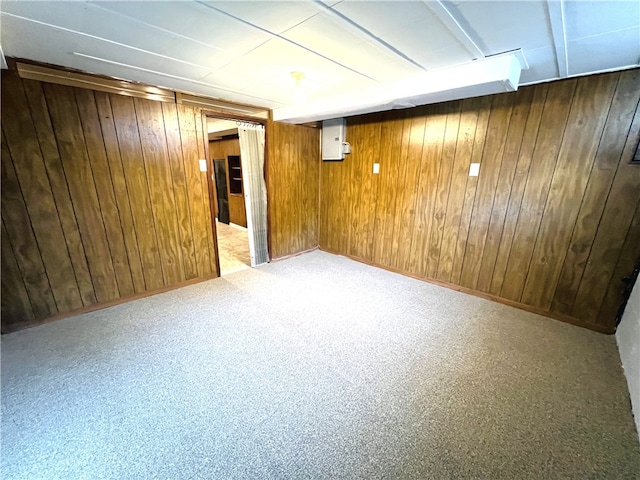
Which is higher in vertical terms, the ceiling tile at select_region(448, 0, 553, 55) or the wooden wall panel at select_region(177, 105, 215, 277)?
the ceiling tile at select_region(448, 0, 553, 55)

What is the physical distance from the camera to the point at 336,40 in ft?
5.31

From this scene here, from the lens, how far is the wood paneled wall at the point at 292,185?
3.76m

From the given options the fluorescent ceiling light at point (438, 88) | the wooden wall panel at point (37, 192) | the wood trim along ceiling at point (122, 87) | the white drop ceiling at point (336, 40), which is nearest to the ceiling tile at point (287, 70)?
the white drop ceiling at point (336, 40)

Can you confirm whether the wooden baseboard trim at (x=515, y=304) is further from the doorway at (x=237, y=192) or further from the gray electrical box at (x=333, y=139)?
the doorway at (x=237, y=192)

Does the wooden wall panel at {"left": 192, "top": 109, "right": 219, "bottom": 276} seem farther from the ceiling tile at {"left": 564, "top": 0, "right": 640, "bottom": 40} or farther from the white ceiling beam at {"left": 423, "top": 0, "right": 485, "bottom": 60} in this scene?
the ceiling tile at {"left": 564, "top": 0, "right": 640, "bottom": 40}

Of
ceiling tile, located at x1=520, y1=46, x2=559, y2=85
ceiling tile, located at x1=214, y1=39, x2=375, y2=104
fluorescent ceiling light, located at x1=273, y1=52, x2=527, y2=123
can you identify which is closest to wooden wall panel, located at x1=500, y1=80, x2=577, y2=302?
ceiling tile, located at x1=520, y1=46, x2=559, y2=85

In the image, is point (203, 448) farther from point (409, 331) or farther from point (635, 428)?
point (635, 428)

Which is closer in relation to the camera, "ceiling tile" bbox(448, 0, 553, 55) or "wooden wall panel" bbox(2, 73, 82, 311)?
"ceiling tile" bbox(448, 0, 553, 55)

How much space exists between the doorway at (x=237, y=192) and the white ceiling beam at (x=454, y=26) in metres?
2.63

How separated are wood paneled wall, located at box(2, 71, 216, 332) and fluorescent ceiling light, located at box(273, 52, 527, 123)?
1.71 metres

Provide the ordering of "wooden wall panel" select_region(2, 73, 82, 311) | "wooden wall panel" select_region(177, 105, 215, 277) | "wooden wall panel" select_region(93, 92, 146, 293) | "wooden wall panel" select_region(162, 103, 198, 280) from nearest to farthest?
"wooden wall panel" select_region(2, 73, 82, 311), "wooden wall panel" select_region(93, 92, 146, 293), "wooden wall panel" select_region(162, 103, 198, 280), "wooden wall panel" select_region(177, 105, 215, 277)

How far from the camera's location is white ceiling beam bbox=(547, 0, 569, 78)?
125 cm

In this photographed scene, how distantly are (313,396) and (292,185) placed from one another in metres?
3.12

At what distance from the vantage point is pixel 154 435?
1.35 meters
